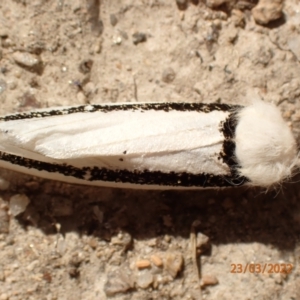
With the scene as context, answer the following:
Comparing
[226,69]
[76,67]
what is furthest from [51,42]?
[226,69]

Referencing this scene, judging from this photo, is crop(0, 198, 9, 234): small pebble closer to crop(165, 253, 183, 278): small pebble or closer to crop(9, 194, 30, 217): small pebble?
crop(9, 194, 30, 217): small pebble

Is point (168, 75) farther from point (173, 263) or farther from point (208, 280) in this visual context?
point (208, 280)

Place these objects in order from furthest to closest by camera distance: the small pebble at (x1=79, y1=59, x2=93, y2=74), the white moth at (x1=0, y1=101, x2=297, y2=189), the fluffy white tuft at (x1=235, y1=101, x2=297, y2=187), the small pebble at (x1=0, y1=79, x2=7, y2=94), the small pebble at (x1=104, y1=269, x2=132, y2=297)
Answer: the small pebble at (x1=79, y1=59, x2=93, y2=74) < the small pebble at (x1=0, y1=79, x2=7, y2=94) < the small pebble at (x1=104, y1=269, x2=132, y2=297) < the fluffy white tuft at (x1=235, y1=101, x2=297, y2=187) < the white moth at (x1=0, y1=101, x2=297, y2=189)

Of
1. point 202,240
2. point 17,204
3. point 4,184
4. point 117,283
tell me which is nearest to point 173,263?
point 202,240

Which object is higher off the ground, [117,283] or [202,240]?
[202,240]

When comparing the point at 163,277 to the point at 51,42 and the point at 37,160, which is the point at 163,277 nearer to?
the point at 37,160
